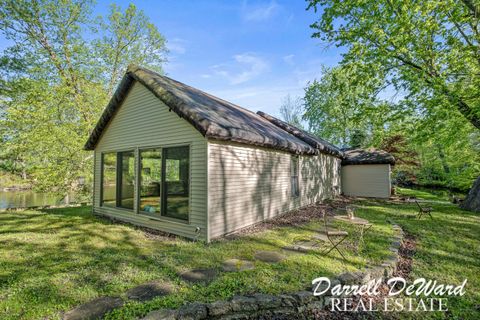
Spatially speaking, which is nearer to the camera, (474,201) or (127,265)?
(127,265)

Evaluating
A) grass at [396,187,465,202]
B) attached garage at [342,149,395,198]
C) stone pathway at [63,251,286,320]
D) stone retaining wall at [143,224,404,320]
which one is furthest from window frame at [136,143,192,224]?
grass at [396,187,465,202]

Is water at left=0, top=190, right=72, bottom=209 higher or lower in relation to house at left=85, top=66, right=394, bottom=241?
lower

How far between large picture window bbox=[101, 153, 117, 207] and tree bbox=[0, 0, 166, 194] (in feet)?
16.3

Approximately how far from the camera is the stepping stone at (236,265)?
156 inches

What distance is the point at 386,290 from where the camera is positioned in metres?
3.66

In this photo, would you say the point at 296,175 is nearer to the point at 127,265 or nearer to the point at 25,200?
the point at 127,265

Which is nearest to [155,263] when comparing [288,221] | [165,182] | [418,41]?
[165,182]

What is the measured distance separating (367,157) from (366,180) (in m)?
1.52

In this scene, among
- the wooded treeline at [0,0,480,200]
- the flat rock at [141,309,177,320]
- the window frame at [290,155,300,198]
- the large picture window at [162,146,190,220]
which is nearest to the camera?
the flat rock at [141,309,177,320]

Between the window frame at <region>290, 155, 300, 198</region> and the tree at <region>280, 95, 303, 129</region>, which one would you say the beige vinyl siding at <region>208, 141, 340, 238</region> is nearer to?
the window frame at <region>290, 155, 300, 198</region>

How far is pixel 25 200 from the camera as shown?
57.5 feet

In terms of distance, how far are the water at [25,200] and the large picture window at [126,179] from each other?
9995 mm

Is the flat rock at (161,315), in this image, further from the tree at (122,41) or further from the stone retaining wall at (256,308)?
the tree at (122,41)

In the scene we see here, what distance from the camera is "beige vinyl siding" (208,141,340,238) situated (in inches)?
220
